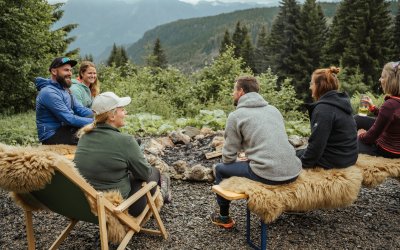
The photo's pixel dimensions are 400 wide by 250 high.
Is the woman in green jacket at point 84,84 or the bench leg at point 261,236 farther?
the woman in green jacket at point 84,84

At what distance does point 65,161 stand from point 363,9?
3610 centimetres

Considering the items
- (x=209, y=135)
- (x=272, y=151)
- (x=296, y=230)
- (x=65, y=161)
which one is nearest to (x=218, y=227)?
(x=296, y=230)

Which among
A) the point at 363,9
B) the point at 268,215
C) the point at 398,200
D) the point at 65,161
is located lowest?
the point at 398,200

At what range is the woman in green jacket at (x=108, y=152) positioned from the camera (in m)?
3.41

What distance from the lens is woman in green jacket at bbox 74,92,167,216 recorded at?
3412 mm

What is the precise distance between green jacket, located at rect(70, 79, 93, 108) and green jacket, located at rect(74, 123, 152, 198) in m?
2.67

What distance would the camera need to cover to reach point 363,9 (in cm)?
3350

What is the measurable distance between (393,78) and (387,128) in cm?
62

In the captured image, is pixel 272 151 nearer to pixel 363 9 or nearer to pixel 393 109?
pixel 393 109

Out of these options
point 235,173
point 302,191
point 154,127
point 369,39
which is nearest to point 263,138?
point 235,173

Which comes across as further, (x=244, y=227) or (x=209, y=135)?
(x=209, y=135)

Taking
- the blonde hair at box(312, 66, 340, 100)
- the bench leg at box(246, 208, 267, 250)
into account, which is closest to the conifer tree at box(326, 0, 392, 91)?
the blonde hair at box(312, 66, 340, 100)

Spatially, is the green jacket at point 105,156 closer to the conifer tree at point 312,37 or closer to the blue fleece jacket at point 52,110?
the blue fleece jacket at point 52,110

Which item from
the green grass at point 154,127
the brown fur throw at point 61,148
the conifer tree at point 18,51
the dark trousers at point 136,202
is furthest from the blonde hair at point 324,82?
the conifer tree at point 18,51
